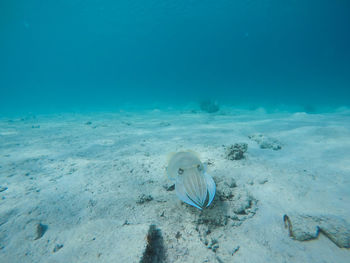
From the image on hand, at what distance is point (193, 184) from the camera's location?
162cm

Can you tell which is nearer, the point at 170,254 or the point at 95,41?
the point at 170,254

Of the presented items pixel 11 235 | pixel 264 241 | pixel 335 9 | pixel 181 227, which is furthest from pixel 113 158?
pixel 335 9

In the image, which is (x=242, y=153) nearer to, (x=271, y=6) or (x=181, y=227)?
(x=181, y=227)

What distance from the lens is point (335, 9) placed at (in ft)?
127

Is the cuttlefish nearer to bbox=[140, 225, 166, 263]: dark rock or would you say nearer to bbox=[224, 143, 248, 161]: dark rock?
bbox=[140, 225, 166, 263]: dark rock

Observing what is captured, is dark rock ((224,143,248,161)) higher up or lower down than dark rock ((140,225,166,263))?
higher up

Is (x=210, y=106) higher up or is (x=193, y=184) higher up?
(x=210, y=106)

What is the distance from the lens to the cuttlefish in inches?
59.4

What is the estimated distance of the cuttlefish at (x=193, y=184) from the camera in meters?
1.51

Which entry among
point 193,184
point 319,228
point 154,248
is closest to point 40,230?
point 154,248

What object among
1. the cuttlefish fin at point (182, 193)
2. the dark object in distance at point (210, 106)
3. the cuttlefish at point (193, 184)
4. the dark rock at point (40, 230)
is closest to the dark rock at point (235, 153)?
the cuttlefish at point (193, 184)

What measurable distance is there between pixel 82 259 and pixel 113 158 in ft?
10.0

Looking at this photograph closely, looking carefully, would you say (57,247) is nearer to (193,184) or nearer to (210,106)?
(193,184)

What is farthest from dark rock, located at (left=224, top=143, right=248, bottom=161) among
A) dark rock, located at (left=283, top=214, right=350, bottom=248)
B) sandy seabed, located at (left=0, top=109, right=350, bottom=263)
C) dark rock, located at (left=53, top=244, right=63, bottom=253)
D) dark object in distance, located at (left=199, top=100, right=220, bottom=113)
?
dark object in distance, located at (left=199, top=100, right=220, bottom=113)
